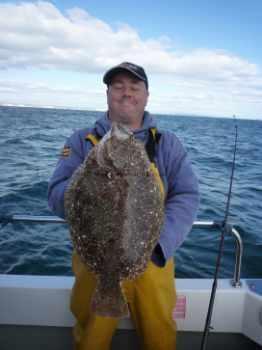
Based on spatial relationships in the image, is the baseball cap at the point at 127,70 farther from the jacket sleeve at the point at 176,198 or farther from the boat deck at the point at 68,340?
the boat deck at the point at 68,340

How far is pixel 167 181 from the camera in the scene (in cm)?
303

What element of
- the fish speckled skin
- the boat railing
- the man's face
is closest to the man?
the man's face

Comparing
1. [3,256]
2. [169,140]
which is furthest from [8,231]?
[169,140]

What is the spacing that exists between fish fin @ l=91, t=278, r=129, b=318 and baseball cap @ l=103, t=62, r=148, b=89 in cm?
177

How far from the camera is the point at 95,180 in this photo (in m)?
2.35

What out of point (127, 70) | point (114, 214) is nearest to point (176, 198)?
point (114, 214)

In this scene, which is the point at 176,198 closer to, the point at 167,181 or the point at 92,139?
the point at 167,181

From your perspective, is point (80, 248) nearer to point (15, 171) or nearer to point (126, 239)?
point (126, 239)

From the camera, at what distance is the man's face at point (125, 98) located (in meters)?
3.12

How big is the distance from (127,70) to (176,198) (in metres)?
1.21

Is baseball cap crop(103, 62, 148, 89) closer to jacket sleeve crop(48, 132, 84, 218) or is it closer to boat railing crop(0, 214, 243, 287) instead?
jacket sleeve crop(48, 132, 84, 218)

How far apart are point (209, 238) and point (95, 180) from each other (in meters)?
6.24

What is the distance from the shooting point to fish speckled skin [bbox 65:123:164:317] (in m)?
2.32

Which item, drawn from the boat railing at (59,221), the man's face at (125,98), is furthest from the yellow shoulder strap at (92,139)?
the boat railing at (59,221)
